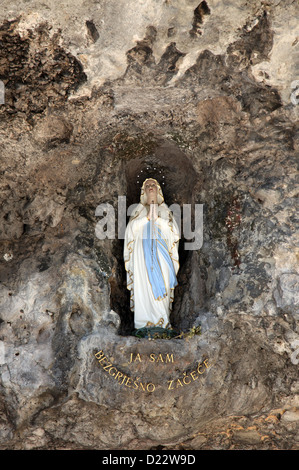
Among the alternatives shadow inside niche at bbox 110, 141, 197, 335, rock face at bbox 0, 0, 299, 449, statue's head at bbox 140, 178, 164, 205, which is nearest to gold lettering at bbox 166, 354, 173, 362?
rock face at bbox 0, 0, 299, 449

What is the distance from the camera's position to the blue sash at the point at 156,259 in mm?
5363

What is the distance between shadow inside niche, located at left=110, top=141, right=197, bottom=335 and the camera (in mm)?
5562

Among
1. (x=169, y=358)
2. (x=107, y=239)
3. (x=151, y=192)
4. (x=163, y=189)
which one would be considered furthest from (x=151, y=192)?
(x=169, y=358)

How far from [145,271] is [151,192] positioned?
869 mm

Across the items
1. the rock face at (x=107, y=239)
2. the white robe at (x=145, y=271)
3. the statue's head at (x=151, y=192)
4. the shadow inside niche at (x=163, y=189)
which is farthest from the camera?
the statue's head at (x=151, y=192)

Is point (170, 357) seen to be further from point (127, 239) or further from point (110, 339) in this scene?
point (127, 239)

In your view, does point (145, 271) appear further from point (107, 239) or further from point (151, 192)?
point (151, 192)

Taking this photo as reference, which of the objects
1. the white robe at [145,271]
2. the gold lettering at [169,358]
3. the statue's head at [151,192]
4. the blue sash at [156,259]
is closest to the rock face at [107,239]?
the gold lettering at [169,358]

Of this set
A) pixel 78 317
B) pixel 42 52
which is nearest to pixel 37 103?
pixel 42 52

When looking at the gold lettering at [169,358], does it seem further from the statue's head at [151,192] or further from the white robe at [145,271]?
the statue's head at [151,192]

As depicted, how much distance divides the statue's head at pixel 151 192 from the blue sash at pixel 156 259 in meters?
0.28

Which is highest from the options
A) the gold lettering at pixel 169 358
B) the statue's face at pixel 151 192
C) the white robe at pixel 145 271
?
the statue's face at pixel 151 192

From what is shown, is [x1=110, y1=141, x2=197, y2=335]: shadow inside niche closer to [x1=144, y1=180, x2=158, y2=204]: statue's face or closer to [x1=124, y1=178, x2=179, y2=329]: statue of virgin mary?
[x1=124, y1=178, x2=179, y2=329]: statue of virgin mary

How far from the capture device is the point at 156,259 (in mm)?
5457
